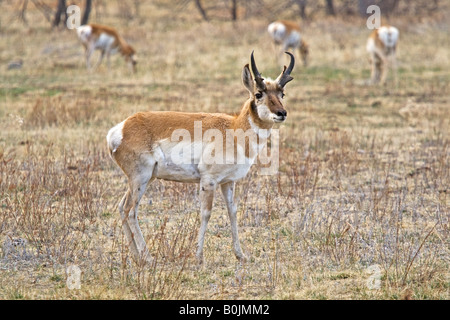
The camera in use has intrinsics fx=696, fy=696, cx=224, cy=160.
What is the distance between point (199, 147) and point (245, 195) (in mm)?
2044

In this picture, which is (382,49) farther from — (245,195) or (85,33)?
(245,195)

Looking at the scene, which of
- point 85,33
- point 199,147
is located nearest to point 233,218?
A: point 199,147

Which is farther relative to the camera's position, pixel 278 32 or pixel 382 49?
pixel 278 32

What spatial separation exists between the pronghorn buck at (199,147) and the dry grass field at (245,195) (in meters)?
0.40

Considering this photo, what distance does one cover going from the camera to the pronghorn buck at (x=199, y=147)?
6.52m

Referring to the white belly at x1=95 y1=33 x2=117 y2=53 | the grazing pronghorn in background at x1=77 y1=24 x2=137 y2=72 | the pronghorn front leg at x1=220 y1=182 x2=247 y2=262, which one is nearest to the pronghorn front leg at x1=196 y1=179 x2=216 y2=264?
the pronghorn front leg at x1=220 y1=182 x2=247 y2=262

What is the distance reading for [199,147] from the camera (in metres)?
6.59

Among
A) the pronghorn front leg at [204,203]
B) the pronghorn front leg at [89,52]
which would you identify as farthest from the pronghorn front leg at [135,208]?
the pronghorn front leg at [89,52]

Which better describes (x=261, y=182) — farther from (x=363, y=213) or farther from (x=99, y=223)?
(x=99, y=223)

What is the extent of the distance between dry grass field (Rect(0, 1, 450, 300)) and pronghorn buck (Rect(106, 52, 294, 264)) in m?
0.40

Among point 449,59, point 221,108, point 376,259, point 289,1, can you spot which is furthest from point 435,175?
point 289,1

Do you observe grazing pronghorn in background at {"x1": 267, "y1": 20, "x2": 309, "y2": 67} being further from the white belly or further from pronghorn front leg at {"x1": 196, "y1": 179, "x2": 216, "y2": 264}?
pronghorn front leg at {"x1": 196, "y1": 179, "x2": 216, "y2": 264}

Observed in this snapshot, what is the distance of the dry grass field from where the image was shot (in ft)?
19.9

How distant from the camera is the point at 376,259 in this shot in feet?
21.7
